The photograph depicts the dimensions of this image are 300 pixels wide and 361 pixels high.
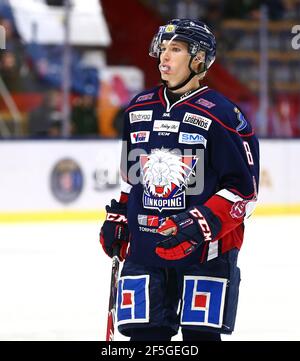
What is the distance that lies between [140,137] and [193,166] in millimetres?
178

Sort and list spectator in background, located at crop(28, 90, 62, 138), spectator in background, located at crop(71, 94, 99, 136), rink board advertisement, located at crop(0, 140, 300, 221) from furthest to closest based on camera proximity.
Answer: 1. spectator in background, located at crop(71, 94, 99, 136)
2. spectator in background, located at crop(28, 90, 62, 138)
3. rink board advertisement, located at crop(0, 140, 300, 221)

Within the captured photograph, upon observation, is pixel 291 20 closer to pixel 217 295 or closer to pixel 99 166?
pixel 99 166

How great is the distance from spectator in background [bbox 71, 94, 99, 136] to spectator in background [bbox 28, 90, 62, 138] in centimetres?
16

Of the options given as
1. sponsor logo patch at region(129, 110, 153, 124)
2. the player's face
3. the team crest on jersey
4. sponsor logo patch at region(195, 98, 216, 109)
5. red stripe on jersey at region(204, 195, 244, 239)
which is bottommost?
red stripe on jersey at region(204, 195, 244, 239)

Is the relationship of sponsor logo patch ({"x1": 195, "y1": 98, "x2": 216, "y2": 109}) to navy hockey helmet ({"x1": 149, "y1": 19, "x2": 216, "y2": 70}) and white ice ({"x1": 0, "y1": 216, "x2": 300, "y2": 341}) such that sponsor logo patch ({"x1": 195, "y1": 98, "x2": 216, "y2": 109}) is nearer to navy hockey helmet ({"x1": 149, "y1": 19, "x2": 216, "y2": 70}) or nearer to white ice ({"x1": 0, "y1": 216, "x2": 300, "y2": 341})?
navy hockey helmet ({"x1": 149, "y1": 19, "x2": 216, "y2": 70})

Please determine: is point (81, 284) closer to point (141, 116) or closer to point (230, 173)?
point (141, 116)

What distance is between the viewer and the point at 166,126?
2.81 metres

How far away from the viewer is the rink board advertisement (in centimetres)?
906

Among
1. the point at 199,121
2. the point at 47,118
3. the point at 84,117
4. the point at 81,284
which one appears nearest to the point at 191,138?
the point at 199,121

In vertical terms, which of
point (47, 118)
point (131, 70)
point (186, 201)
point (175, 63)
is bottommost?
point (186, 201)

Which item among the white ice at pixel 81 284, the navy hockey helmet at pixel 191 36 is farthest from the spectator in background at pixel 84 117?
the navy hockey helmet at pixel 191 36

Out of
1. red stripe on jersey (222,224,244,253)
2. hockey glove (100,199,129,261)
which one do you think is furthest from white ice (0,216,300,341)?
red stripe on jersey (222,224,244,253)

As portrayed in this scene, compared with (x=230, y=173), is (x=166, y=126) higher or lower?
higher

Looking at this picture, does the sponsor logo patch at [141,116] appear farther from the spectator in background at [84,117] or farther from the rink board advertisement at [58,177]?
the spectator in background at [84,117]
